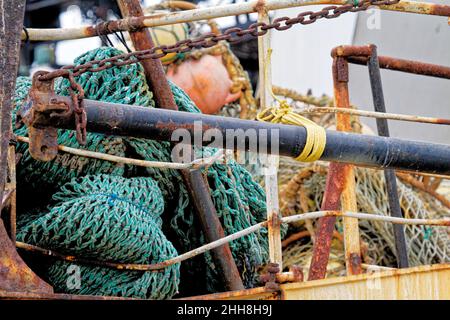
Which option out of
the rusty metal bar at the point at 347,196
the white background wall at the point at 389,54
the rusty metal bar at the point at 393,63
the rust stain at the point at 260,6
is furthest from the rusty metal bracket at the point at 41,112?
the white background wall at the point at 389,54

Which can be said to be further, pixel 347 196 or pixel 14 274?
pixel 347 196

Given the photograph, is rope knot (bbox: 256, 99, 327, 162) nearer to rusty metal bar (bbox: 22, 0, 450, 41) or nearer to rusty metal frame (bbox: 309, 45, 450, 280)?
rusty metal bar (bbox: 22, 0, 450, 41)

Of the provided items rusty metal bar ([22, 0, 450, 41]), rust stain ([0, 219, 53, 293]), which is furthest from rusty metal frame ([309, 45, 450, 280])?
rust stain ([0, 219, 53, 293])

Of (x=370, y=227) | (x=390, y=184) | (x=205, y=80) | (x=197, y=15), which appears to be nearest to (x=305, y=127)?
(x=197, y=15)

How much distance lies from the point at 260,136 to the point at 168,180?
2.54 feet

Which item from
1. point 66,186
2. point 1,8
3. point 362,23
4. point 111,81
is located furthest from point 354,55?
point 362,23

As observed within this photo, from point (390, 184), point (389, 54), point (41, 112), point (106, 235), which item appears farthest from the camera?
point (389, 54)

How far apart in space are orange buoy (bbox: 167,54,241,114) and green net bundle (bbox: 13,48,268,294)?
6.66 ft

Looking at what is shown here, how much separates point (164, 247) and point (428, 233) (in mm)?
2653

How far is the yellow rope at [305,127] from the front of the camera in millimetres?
3187

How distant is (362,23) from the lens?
8469 millimetres

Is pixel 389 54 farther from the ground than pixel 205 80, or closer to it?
farther from the ground

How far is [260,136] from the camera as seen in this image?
10.3 ft
